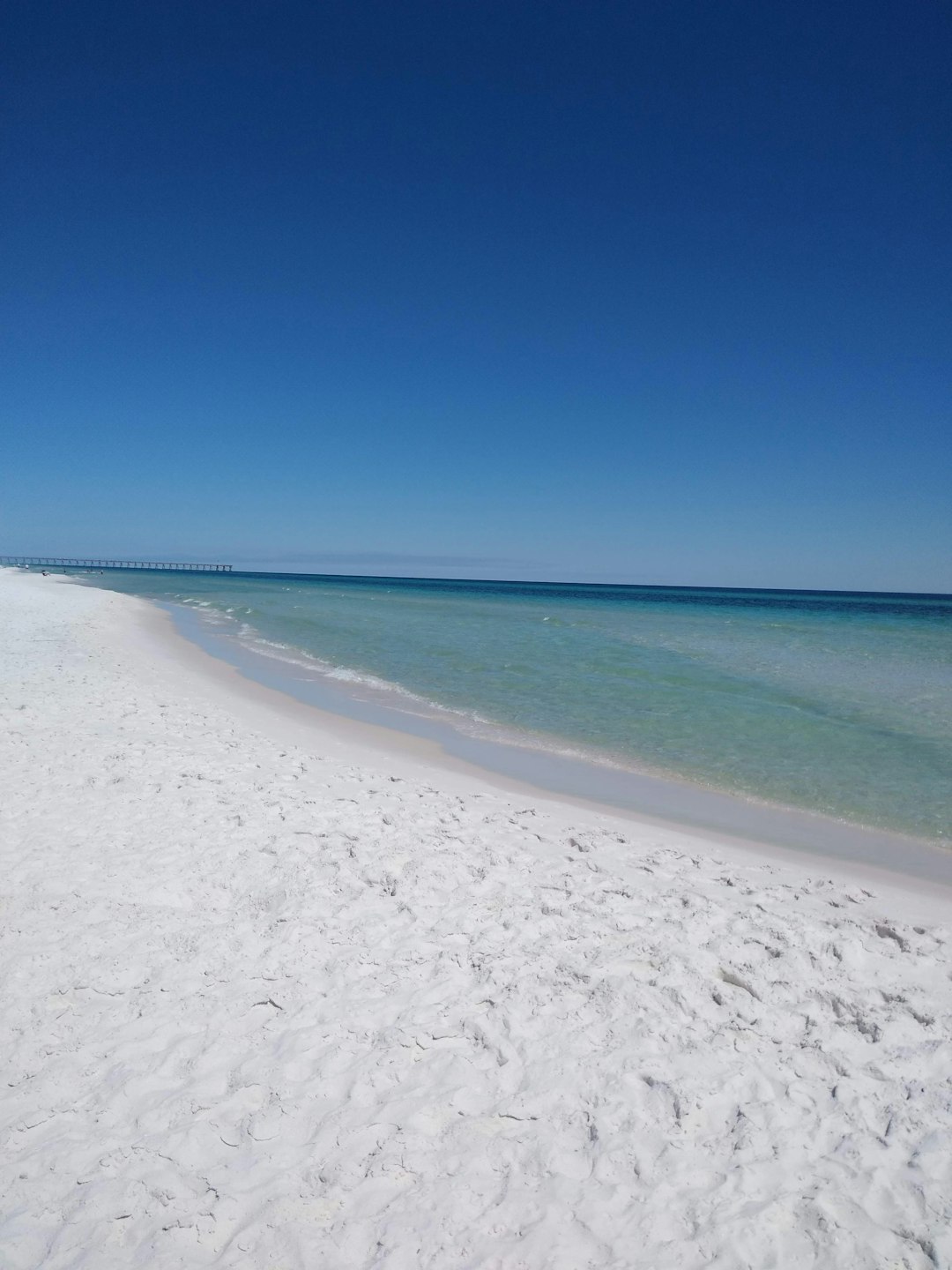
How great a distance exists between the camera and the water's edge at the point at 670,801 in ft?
22.2

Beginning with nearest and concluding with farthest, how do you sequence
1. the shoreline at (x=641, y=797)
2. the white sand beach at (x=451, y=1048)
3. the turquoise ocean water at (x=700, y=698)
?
the white sand beach at (x=451, y=1048) < the shoreline at (x=641, y=797) < the turquoise ocean water at (x=700, y=698)

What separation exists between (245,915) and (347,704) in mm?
8057

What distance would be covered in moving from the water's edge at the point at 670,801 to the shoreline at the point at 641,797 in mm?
12

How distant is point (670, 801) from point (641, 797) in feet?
1.13

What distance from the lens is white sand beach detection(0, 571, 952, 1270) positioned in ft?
8.40

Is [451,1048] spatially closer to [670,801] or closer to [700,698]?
[670,801]

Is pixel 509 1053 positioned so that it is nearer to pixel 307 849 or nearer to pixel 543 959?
pixel 543 959

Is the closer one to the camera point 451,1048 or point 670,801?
point 451,1048

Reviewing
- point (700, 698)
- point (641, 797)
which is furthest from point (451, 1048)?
point (700, 698)

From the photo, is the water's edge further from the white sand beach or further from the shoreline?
the white sand beach

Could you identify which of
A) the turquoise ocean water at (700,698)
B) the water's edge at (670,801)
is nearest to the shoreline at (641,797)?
the water's edge at (670,801)

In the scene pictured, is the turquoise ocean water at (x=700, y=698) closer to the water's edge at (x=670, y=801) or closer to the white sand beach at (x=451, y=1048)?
the water's edge at (x=670, y=801)

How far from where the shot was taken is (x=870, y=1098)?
3172mm

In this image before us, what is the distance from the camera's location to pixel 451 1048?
11.3 ft
